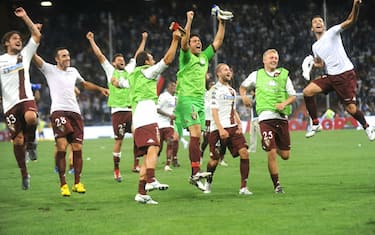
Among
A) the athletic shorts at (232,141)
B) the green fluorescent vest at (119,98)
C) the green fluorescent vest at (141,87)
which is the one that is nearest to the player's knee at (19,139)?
the green fluorescent vest at (141,87)

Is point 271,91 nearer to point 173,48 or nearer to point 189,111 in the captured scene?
point 189,111

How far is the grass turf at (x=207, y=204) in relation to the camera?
9.02 metres

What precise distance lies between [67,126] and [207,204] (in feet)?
10.3

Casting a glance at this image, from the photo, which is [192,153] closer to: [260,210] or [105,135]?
[260,210]

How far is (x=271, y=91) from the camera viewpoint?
41.0 feet

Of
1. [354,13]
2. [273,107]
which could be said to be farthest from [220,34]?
[354,13]

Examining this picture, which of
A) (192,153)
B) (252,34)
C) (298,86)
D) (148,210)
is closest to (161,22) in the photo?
(252,34)

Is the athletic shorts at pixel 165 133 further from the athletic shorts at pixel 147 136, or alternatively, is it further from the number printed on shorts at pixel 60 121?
the athletic shorts at pixel 147 136

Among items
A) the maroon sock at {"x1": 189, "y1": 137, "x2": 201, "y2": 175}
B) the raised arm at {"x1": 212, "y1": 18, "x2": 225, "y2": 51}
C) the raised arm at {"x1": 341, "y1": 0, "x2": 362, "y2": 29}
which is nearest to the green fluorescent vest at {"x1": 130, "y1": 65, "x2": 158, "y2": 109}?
the maroon sock at {"x1": 189, "y1": 137, "x2": 201, "y2": 175}

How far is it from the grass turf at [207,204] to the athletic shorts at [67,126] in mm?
1023

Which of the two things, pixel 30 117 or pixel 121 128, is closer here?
pixel 30 117

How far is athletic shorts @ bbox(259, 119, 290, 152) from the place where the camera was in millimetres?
12344

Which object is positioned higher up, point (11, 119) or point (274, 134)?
point (11, 119)

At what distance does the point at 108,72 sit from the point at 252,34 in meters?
23.5
